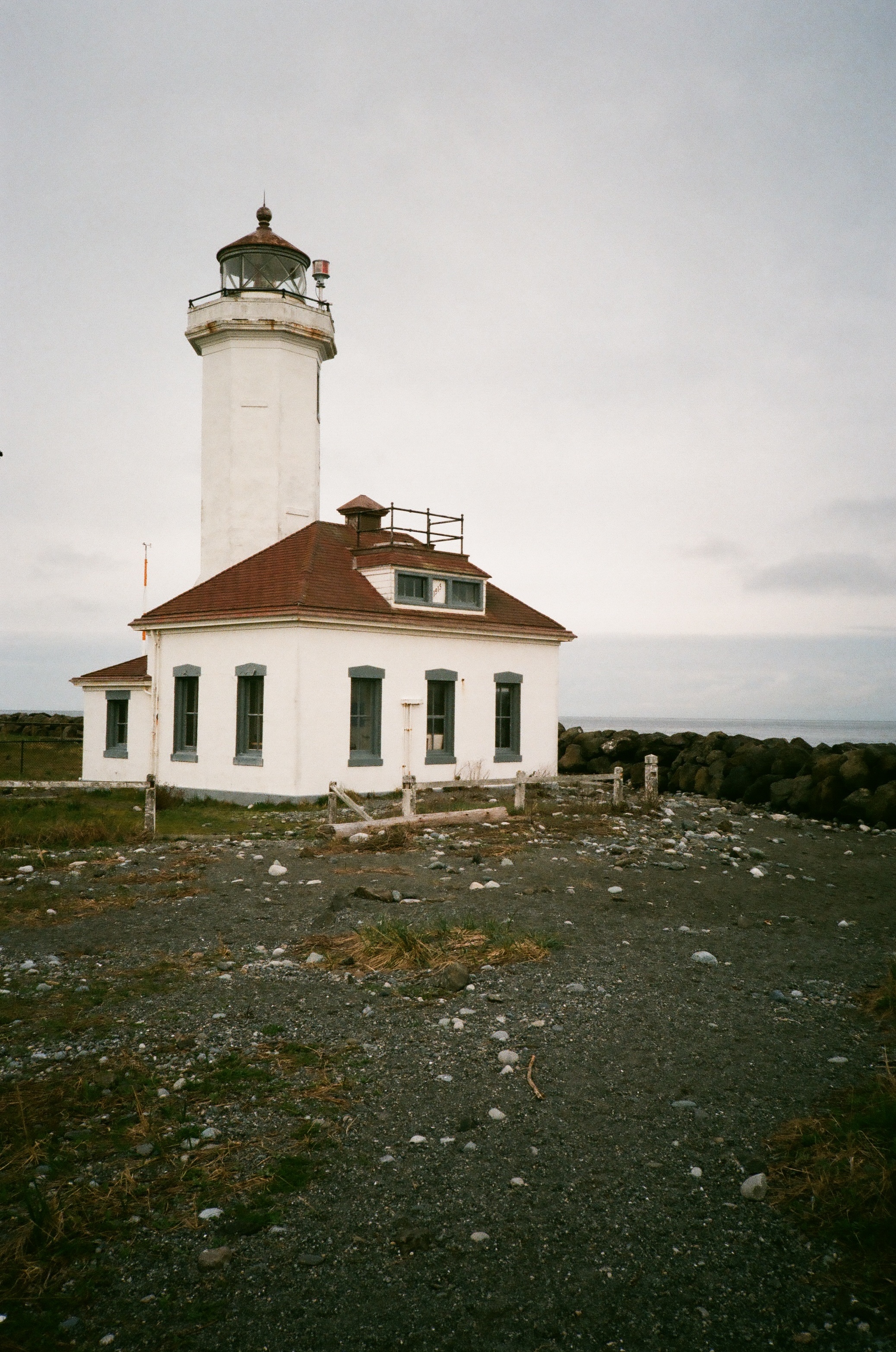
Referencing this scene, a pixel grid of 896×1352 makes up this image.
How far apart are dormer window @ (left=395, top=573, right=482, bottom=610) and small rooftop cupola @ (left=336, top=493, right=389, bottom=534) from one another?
8.71 feet

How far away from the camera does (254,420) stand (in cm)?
2394

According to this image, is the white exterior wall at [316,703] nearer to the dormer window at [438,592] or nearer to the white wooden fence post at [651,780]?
the dormer window at [438,592]

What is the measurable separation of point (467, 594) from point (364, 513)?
11.7 feet

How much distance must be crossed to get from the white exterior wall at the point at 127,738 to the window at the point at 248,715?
118 inches

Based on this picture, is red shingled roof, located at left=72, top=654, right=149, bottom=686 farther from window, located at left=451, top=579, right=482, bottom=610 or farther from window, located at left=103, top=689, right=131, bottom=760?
window, located at left=451, top=579, right=482, bottom=610

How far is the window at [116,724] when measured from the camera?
2222 centimetres

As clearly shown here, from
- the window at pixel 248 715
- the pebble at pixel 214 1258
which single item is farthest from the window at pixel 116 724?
the pebble at pixel 214 1258

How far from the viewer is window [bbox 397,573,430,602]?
21219 millimetres

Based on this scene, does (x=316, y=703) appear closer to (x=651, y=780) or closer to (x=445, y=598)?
(x=445, y=598)

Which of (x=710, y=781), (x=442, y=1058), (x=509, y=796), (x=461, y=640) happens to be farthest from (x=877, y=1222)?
(x=710, y=781)

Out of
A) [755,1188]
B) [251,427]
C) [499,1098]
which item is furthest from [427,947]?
[251,427]

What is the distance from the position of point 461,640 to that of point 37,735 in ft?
86.1

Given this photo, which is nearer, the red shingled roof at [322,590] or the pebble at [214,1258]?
the pebble at [214,1258]

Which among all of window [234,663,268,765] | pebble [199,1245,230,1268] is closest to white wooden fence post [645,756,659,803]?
window [234,663,268,765]
